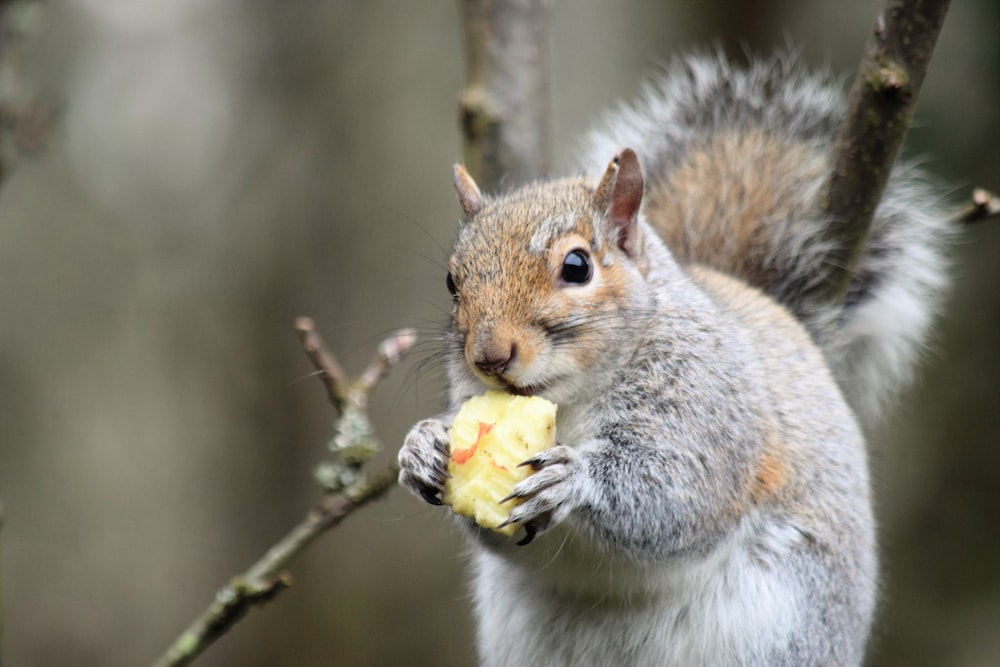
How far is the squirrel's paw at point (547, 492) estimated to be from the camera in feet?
6.94

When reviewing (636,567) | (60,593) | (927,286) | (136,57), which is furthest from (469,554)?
(136,57)

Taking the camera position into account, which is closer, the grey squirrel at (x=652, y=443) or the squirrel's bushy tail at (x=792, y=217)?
the grey squirrel at (x=652, y=443)

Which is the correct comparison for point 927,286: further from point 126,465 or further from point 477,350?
point 126,465

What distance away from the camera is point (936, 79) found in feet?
16.4

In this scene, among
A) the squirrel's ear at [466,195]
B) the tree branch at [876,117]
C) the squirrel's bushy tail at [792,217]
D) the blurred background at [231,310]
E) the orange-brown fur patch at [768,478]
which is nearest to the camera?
the tree branch at [876,117]

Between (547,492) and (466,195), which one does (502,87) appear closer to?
(466,195)

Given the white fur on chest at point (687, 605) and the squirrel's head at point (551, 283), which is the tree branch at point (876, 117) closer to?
the squirrel's head at point (551, 283)

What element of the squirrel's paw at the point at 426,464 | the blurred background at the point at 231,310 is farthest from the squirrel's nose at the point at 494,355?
the blurred background at the point at 231,310

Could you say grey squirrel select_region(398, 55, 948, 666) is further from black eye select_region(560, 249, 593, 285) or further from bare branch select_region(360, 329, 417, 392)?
bare branch select_region(360, 329, 417, 392)

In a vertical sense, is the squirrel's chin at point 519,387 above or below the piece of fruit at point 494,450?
above

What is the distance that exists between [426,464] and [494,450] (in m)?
0.17

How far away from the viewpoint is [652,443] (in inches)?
95.6

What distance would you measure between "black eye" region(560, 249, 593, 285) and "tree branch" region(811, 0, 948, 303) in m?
0.87

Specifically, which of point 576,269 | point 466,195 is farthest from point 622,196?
point 466,195
